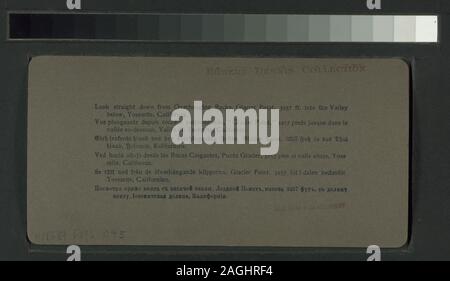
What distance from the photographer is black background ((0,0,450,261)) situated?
107cm

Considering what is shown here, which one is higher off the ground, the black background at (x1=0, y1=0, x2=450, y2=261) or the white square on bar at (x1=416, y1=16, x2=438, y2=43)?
the white square on bar at (x1=416, y1=16, x2=438, y2=43)

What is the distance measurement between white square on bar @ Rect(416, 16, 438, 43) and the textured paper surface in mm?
61

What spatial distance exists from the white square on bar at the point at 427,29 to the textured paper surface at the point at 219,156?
61mm

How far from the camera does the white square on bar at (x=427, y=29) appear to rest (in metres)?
1.07

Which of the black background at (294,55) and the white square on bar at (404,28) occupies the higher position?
the white square on bar at (404,28)

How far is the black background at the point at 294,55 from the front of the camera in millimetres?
1065

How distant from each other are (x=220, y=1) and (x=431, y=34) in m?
0.38

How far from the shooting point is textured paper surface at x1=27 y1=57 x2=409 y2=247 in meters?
1.06

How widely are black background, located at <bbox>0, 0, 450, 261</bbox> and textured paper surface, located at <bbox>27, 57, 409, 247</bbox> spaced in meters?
0.02

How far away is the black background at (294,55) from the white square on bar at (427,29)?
11mm

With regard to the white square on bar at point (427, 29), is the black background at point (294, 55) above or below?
below

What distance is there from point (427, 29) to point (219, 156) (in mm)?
428
